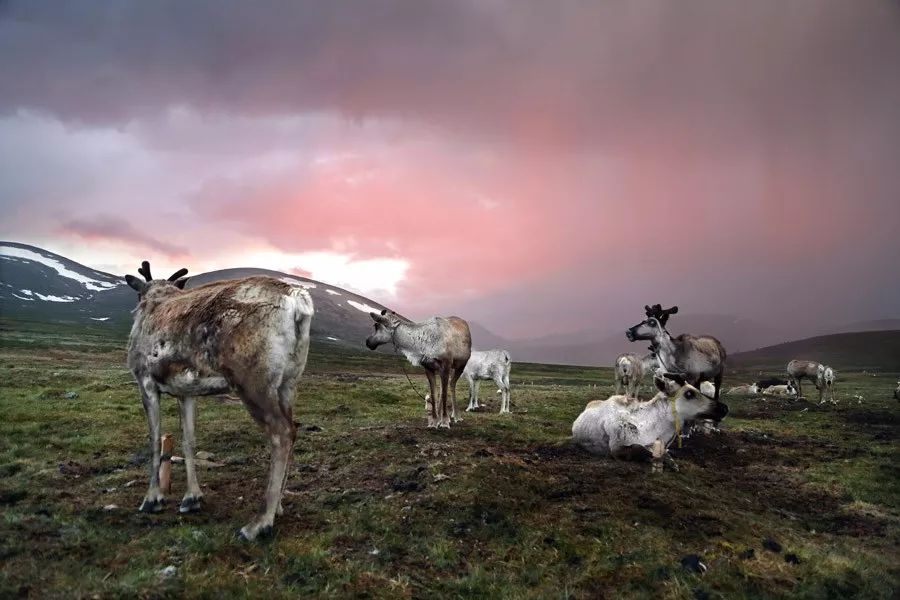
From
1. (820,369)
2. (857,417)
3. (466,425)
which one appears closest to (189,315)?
(466,425)

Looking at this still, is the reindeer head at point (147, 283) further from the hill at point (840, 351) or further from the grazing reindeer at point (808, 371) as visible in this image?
the hill at point (840, 351)

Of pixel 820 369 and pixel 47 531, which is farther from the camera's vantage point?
pixel 820 369

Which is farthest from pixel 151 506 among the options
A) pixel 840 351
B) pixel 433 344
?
pixel 840 351

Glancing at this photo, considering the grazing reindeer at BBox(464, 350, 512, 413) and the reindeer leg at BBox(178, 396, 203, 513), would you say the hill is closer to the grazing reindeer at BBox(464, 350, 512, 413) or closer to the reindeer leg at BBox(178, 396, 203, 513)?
the grazing reindeer at BBox(464, 350, 512, 413)

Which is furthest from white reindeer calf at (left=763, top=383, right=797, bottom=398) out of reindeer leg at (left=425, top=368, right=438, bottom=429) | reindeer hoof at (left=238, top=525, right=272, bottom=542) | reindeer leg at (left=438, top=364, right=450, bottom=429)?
reindeer hoof at (left=238, top=525, right=272, bottom=542)

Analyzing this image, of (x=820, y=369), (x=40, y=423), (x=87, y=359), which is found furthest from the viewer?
(x=87, y=359)

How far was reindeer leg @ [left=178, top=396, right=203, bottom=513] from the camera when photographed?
342 inches

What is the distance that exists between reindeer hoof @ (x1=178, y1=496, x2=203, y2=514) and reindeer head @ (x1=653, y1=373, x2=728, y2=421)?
10.9m

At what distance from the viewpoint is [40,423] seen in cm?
1712

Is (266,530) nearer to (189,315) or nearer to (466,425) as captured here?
(189,315)

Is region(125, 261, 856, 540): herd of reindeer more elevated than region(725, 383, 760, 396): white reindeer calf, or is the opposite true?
region(125, 261, 856, 540): herd of reindeer

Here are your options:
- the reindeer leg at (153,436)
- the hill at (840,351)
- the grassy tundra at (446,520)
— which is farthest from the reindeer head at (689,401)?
the hill at (840,351)

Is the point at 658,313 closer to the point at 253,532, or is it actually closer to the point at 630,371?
the point at 630,371

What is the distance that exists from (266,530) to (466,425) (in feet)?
37.3
